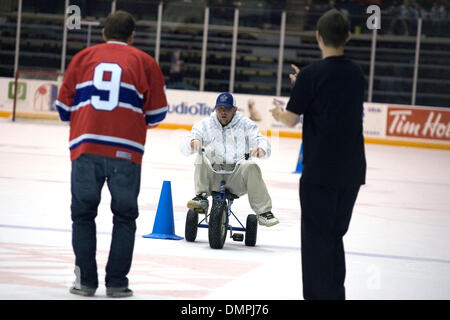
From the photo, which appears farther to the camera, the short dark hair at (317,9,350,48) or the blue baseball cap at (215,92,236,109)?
the blue baseball cap at (215,92,236,109)

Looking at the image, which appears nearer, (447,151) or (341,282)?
(341,282)

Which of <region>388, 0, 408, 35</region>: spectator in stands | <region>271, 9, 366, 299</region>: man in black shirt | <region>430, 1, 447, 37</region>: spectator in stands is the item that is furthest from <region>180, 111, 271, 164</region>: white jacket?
<region>388, 0, 408, 35</region>: spectator in stands

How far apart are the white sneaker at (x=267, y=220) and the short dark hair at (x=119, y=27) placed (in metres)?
2.78

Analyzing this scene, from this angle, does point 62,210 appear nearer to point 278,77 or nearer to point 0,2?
point 278,77

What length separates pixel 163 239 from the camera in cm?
744

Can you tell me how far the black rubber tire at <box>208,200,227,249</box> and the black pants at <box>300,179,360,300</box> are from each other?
240 cm

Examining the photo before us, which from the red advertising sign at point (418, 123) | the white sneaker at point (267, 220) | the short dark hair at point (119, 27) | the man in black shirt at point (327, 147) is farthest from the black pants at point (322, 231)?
the red advertising sign at point (418, 123)

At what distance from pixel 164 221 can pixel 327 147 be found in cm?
318

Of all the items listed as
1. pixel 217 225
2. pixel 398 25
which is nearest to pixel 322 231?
pixel 217 225

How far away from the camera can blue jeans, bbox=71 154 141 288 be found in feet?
16.2

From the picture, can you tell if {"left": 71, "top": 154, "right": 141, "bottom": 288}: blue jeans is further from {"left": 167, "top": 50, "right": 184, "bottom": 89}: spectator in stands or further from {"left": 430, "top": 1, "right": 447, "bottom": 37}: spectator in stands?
{"left": 430, "top": 1, "right": 447, "bottom": 37}: spectator in stands
